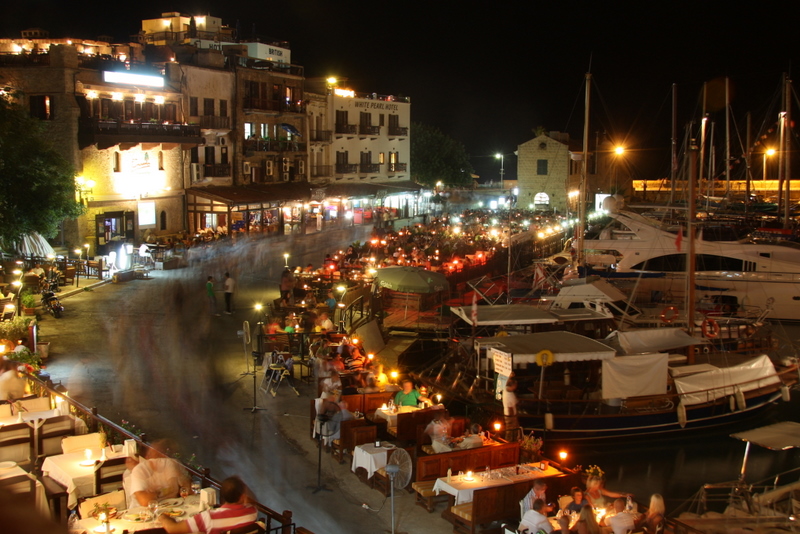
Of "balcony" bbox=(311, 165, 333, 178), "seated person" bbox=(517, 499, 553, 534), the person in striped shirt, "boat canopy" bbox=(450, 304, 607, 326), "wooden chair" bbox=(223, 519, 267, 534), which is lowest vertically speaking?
"seated person" bbox=(517, 499, 553, 534)

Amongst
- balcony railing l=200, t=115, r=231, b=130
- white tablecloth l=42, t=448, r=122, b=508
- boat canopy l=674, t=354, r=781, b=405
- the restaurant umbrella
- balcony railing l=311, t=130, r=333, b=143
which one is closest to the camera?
white tablecloth l=42, t=448, r=122, b=508

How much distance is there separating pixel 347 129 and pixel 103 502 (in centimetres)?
4736

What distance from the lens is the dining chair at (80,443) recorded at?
403 inches

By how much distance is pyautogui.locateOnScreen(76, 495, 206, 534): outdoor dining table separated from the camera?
849 cm

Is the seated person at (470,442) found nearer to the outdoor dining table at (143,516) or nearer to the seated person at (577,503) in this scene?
the seated person at (577,503)

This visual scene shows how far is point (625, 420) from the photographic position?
17.5 metres

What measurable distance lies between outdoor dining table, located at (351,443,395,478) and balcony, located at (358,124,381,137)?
45.4 metres

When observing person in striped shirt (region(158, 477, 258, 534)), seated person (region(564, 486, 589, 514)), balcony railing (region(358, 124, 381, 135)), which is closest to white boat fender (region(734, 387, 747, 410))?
seated person (region(564, 486, 589, 514))

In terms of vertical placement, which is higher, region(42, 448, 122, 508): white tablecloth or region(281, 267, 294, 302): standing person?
region(281, 267, 294, 302): standing person

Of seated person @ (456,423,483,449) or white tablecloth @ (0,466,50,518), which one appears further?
seated person @ (456,423,483,449)

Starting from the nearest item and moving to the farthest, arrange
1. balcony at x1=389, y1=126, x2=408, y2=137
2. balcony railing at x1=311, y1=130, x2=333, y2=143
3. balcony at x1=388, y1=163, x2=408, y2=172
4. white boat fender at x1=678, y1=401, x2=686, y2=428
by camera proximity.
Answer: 1. white boat fender at x1=678, y1=401, x2=686, y2=428
2. balcony railing at x1=311, y1=130, x2=333, y2=143
3. balcony at x1=389, y1=126, x2=408, y2=137
4. balcony at x1=388, y1=163, x2=408, y2=172

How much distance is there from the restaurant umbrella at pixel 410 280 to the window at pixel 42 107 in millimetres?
16607

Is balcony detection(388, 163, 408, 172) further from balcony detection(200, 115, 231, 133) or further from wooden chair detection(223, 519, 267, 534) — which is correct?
wooden chair detection(223, 519, 267, 534)

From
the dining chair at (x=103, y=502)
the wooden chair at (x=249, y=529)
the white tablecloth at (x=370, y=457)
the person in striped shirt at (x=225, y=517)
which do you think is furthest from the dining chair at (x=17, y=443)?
the white tablecloth at (x=370, y=457)
